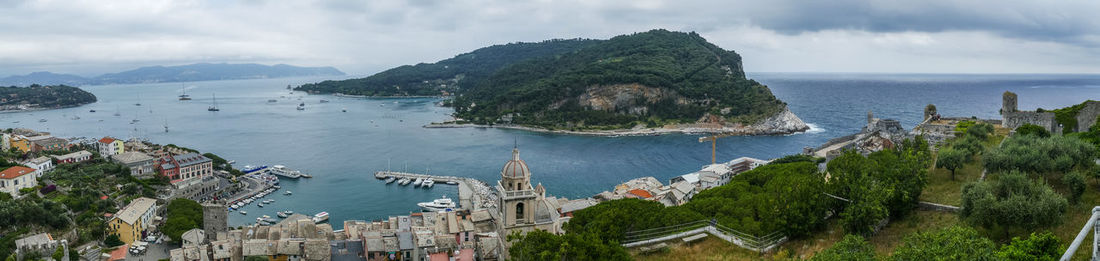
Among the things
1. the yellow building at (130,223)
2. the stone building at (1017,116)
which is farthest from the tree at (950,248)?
the yellow building at (130,223)

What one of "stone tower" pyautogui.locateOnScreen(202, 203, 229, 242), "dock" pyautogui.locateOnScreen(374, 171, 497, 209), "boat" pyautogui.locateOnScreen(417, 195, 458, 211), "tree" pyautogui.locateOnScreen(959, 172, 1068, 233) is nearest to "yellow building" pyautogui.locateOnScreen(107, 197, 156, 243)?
"stone tower" pyautogui.locateOnScreen(202, 203, 229, 242)

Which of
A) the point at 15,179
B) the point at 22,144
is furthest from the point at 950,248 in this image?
the point at 22,144

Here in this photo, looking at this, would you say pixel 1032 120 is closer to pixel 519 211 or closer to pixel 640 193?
pixel 640 193

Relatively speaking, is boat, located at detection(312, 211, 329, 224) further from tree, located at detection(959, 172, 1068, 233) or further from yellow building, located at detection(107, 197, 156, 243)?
tree, located at detection(959, 172, 1068, 233)

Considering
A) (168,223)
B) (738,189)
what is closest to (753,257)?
(738,189)

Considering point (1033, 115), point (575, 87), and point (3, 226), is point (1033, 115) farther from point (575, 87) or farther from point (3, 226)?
point (575, 87)

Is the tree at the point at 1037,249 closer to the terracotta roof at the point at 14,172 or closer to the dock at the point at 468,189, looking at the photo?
the dock at the point at 468,189
